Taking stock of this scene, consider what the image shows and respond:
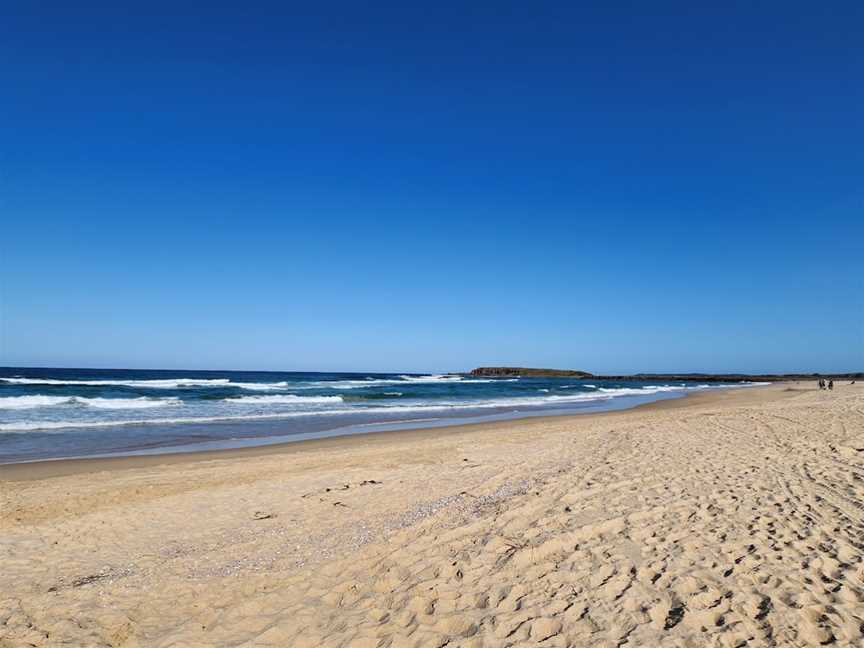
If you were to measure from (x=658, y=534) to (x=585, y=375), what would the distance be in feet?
444

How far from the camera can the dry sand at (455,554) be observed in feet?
12.8

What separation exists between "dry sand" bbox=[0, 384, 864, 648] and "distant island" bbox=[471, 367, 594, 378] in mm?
118262

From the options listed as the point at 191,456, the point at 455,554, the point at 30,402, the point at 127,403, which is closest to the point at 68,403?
the point at 30,402

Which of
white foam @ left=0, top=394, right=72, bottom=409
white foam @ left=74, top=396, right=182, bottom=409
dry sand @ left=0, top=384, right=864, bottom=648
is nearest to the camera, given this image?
dry sand @ left=0, top=384, right=864, bottom=648

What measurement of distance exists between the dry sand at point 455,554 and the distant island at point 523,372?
4656 inches

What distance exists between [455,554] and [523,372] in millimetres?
125034

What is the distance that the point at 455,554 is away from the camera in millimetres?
5211

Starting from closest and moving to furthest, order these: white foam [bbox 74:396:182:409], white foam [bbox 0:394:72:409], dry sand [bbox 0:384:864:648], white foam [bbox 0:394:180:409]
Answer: dry sand [bbox 0:384:864:648] < white foam [bbox 0:394:72:409] < white foam [bbox 0:394:180:409] < white foam [bbox 74:396:182:409]

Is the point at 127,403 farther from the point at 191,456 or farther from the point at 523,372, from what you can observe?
the point at 523,372

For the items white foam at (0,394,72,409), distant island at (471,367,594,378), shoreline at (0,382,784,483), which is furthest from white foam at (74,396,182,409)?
distant island at (471,367,594,378)

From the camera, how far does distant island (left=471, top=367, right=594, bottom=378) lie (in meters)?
126

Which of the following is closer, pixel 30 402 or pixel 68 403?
pixel 30 402

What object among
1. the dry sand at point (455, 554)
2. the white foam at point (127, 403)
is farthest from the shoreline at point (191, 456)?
the white foam at point (127, 403)

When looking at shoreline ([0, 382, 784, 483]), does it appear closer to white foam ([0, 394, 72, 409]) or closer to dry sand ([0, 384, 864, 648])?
dry sand ([0, 384, 864, 648])
